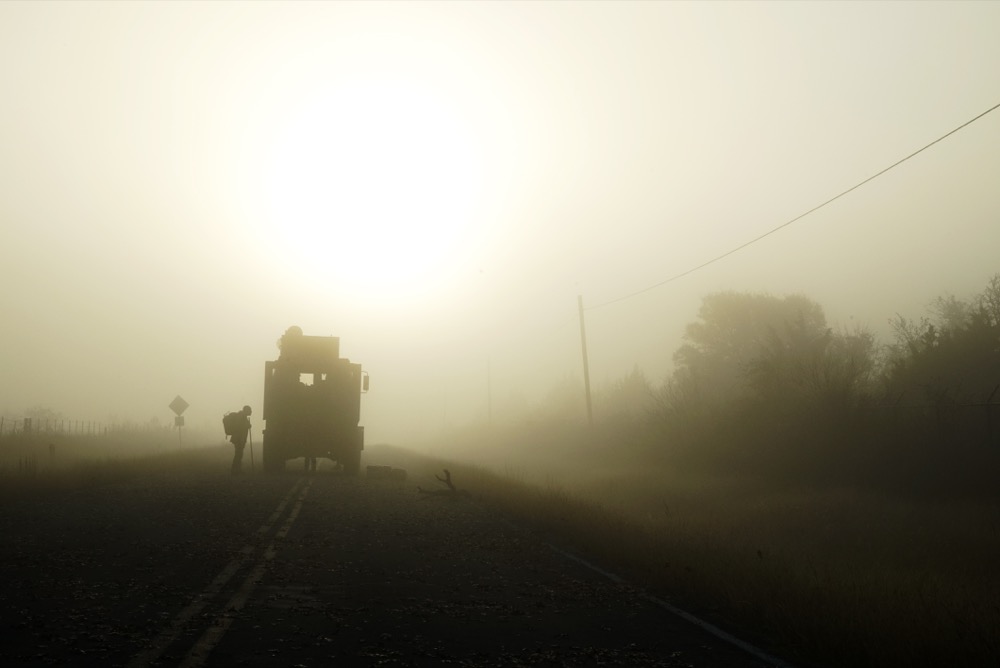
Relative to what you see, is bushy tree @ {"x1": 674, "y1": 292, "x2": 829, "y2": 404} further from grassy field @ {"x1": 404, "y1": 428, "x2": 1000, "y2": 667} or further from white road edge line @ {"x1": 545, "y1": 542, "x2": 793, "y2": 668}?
white road edge line @ {"x1": 545, "y1": 542, "x2": 793, "y2": 668}

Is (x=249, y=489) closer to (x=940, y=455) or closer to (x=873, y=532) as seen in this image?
(x=873, y=532)

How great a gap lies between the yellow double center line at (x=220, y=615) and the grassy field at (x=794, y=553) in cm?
500

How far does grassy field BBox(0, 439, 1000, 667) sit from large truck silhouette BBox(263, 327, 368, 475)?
3237 millimetres

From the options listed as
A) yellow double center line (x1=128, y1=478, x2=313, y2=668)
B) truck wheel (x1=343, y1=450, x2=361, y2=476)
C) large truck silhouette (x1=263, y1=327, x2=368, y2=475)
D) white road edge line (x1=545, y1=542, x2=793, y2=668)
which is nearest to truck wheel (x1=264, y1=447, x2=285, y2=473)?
large truck silhouette (x1=263, y1=327, x2=368, y2=475)

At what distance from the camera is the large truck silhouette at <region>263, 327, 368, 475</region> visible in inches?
1241

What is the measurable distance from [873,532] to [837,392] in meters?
9.86

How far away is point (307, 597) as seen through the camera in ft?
30.9

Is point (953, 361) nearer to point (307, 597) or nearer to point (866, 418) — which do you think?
point (866, 418)

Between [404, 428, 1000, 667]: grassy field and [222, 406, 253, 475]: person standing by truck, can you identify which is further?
[222, 406, 253, 475]: person standing by truck

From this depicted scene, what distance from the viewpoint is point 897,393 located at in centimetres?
2641

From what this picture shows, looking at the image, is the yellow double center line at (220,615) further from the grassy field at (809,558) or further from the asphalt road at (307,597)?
the grassy field at (809,558)

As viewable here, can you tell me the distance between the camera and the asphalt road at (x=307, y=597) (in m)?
7.16

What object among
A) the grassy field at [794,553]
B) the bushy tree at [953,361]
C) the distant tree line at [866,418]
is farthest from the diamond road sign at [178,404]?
the bushy tree at [953,361]

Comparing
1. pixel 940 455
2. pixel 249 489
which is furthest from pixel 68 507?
pixel 940 455
